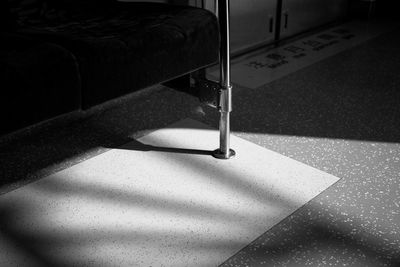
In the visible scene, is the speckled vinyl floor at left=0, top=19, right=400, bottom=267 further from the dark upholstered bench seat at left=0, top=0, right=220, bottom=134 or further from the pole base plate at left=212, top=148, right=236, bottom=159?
the dark upholstered bench seat at left=0, top=0, right=220, bottom=134

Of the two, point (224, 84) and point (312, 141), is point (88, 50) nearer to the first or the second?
point (224, 84)

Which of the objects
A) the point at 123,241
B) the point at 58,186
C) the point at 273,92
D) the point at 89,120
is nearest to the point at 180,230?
the point at 123,241

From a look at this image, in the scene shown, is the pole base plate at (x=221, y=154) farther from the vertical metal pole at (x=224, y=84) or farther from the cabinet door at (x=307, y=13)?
the cabinet door at (x=307, y=13)

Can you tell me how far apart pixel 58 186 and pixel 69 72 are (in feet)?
1.59

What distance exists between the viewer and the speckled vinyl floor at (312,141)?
121 cm

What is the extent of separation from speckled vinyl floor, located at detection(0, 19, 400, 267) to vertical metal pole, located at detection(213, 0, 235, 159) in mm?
189

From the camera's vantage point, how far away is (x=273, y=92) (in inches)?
85.6

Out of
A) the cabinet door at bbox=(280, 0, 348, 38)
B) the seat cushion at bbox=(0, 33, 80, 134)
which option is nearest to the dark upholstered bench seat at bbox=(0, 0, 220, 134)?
the seat cushion at bbox=(0, 33, 80, 134)

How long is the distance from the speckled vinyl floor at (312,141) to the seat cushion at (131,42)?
45 cm

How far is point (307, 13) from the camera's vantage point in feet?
9.92

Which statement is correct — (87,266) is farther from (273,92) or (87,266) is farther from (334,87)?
(334,87)

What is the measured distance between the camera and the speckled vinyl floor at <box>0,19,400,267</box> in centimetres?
121

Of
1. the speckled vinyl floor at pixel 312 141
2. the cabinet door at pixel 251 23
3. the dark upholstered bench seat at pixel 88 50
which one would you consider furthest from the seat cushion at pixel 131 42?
the cabinet door at pixel 251 23

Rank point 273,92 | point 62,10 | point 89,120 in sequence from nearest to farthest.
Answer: point 62,10 < point 89,120 < point 273,92
